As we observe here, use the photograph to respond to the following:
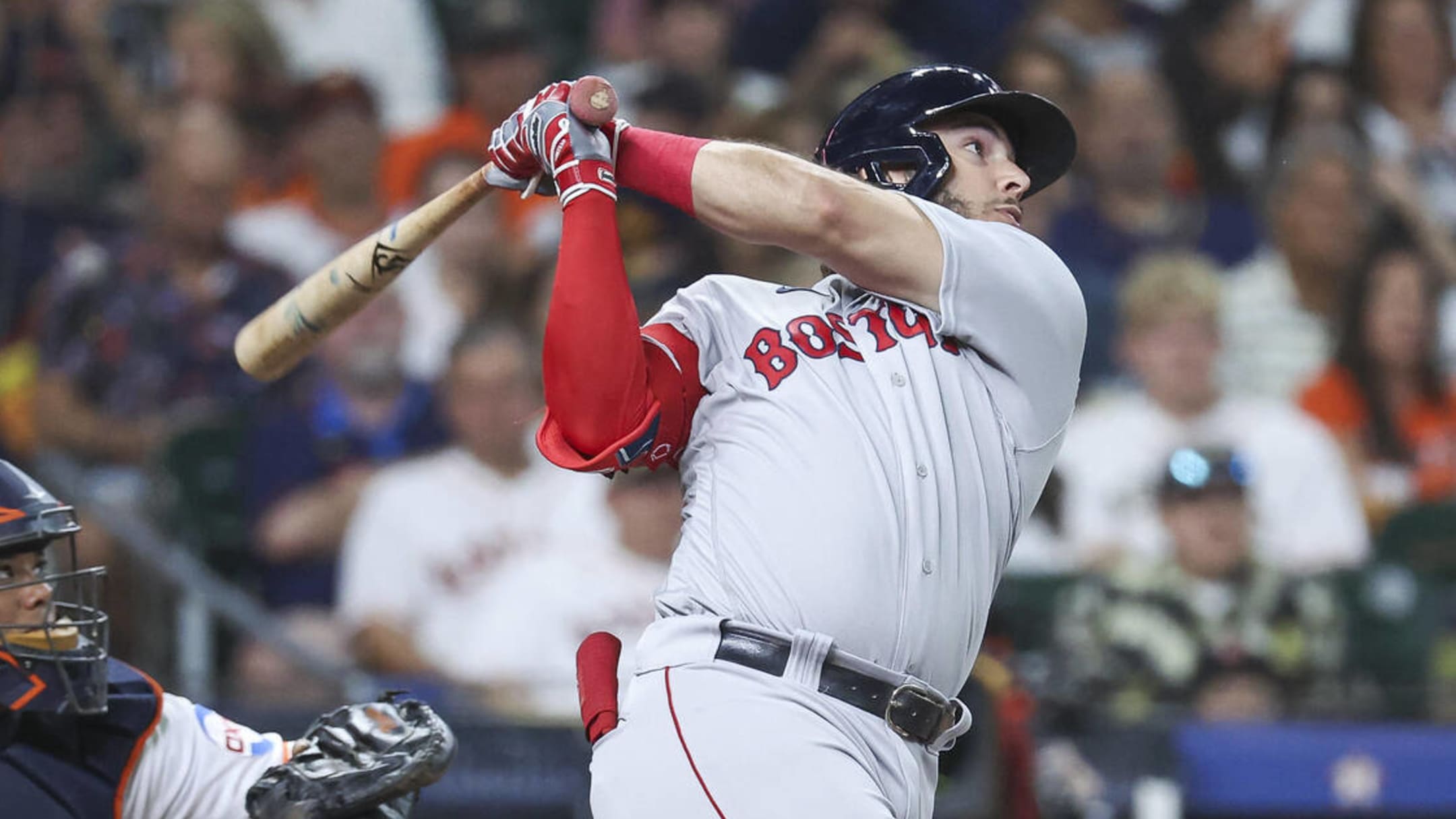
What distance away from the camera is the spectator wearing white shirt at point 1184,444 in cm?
626

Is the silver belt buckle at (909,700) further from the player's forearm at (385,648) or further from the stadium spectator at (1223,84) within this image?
the stadium spectator at (1223,84)

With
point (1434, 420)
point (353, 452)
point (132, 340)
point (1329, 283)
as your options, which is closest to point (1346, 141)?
point (1329, 283)

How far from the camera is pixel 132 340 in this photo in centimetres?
607

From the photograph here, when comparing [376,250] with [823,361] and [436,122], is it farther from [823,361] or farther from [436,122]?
[436,122]

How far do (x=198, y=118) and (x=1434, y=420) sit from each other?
15.0 feet

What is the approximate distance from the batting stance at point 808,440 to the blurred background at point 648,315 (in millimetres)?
2409

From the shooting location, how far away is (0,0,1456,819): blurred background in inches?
211

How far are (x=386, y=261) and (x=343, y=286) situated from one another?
90 millimetres

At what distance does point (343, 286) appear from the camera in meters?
2.98

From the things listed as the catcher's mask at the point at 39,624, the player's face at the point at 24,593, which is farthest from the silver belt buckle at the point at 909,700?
the player's face at the point at 24,593

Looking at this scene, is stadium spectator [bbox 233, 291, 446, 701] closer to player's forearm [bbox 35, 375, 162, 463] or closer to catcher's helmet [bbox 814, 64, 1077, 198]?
player's forearm [bbox 35, 375, 162, 463]

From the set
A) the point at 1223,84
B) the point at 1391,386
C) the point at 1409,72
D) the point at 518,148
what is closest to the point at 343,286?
the point at 518,148

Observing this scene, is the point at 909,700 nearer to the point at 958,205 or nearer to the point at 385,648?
the point at 958,205

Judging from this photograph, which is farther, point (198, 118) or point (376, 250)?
point (198, 118)
